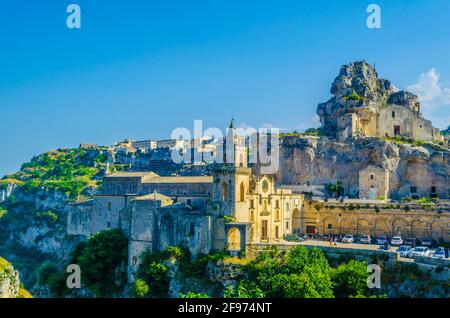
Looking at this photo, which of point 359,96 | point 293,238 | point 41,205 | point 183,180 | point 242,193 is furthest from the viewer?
point 41,205

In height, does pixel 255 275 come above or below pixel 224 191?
below

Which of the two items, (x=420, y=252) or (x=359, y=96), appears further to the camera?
(x=359, y=96)

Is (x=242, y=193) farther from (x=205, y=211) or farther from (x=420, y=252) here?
(x=420, y=252)

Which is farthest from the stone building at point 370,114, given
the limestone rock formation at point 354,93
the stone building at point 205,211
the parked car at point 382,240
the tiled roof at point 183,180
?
the tiled roof at point 183,180

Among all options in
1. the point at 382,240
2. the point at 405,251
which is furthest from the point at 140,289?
the point at 382,240

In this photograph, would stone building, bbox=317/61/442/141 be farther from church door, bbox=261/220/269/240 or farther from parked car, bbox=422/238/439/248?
church door, bbox=261/220/269/240

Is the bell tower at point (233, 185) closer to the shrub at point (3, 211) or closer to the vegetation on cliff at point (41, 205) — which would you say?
the vegetation on cliff at point (41, 205)

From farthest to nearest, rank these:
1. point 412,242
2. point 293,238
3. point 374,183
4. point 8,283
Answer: point 374,183
point 293,238
point 412,242
point 8,283

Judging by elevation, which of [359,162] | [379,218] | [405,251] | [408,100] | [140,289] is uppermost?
[408,100]

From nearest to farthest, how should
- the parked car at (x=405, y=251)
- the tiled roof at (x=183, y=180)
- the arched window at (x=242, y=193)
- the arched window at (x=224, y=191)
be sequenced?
1. the parked car at (x=405, y=251)
2. the arched window at (x=224, y=191)
3. the arched window at (x=242, y=193)
4. the tiled roof at (x=183, y=180)

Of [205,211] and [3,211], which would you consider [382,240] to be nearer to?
[205,211]

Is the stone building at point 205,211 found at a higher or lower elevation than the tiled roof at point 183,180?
lower
